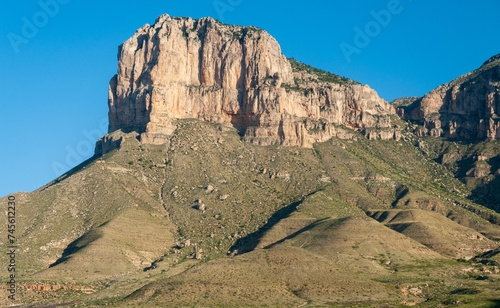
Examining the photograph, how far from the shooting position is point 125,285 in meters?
162

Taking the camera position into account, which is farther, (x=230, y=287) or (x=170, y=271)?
(x=170, y=271)

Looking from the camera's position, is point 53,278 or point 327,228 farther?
point 327,228

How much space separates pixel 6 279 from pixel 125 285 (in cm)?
3078

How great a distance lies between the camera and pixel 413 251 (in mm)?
187125

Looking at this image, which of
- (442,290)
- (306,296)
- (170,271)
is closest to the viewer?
(306,296)

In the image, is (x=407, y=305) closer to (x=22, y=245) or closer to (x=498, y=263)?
(x=498, y=263)

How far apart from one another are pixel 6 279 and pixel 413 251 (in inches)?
4219

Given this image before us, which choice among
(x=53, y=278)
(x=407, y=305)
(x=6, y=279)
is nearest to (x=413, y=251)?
(x=407, y=305)

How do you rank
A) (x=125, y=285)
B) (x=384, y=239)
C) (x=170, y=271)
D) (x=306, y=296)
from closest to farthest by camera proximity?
(x=306, y=296) → (x=125, y=285) → (x=170, y=271) → (x=384, y=239)

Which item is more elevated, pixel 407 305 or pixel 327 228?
pixel 327 228

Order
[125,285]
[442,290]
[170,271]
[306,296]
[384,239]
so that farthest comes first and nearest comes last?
1. [384,239]
2. [170,271]
3. [125,285]
4. [442,290]
5. [306,296]

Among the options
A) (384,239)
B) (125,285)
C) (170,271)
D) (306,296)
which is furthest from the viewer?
(384,239)

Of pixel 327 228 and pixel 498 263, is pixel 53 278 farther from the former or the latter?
pixel 498 263

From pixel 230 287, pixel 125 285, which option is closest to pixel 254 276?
pixel 230 287
